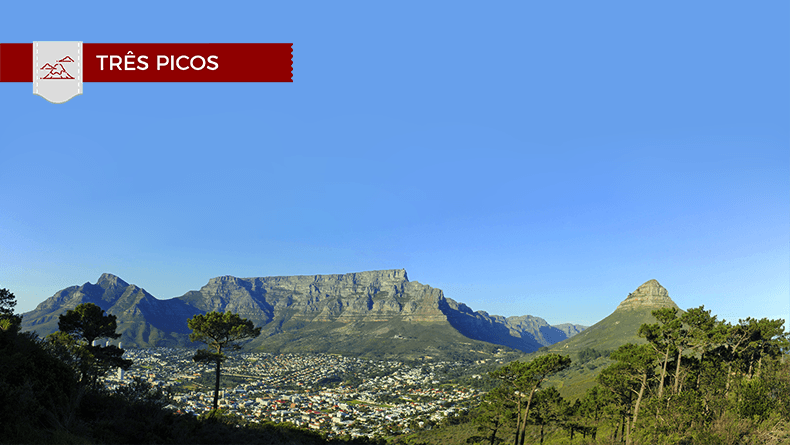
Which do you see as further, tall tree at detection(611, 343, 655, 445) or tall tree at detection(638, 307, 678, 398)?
tall tree at detection(611, 343, 655, 445)

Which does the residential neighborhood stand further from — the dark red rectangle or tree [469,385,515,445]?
the dark red rectangle

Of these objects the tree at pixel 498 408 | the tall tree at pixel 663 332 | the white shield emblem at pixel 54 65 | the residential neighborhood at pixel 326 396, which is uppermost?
the white shield emblem at pixel 54 65

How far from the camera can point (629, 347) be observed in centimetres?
3700

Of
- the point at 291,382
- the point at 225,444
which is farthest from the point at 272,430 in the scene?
the point at 291,382

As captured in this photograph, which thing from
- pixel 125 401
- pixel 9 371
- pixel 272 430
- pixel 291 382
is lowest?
pixel 291 382

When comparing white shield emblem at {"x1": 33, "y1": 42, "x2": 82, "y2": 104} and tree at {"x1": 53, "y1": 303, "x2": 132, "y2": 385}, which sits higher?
white shield emblem at {"x1": 33, "y1": 42, "x2": 82, "y2": 104}

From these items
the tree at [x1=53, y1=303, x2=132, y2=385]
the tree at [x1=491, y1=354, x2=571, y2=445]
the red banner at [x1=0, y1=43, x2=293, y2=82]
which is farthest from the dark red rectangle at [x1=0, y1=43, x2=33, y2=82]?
the tree at [x1=491, y1=354, x2=571, y2=445]

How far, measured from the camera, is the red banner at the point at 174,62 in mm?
18094

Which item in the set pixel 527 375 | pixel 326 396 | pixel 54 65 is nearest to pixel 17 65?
pixel 54 65

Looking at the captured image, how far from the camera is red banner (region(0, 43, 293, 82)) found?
1809 centimetres

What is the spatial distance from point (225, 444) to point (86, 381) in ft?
27.2

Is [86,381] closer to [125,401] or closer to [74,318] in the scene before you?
[125,401]

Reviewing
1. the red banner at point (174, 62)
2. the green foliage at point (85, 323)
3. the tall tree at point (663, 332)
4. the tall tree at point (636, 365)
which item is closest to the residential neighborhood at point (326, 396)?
the green foliage at point (85, 323)

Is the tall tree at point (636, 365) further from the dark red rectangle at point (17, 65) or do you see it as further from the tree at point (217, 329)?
the dark red rectangle at point (17, 65)
